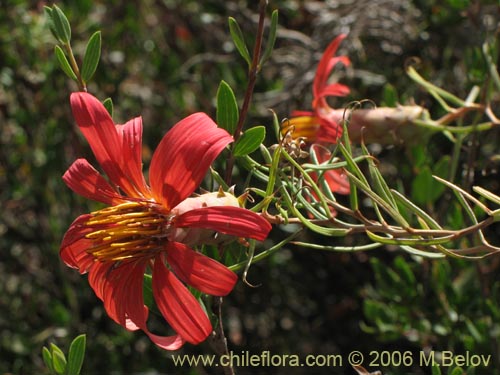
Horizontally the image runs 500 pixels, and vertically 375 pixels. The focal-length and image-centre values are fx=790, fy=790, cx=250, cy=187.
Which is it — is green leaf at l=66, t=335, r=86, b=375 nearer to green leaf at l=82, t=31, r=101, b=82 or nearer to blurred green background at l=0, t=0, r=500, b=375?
green leaf at l=82, t=31, r=101, b=82

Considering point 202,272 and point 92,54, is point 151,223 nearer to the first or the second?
point 202,272

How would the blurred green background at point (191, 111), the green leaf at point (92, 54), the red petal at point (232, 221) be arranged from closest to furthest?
the red petal at point (232, 221) → the green leaf at point (92, 54) → the blurred green background at point (191, 111)

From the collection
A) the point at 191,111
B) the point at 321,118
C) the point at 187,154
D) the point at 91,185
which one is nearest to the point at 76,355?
the point at 91,185

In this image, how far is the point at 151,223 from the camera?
96 cm

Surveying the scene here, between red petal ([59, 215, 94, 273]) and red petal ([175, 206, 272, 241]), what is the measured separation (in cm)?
16

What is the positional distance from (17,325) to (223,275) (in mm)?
1566

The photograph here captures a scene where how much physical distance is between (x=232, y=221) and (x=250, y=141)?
15 centimetres

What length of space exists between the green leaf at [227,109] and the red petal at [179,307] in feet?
0.68

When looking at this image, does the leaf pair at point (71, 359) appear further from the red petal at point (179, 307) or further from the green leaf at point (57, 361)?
the red petal at point (179, 307)

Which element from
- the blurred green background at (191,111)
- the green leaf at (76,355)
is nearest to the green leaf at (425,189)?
the blurred green background at (191,111)

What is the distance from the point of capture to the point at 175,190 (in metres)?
0.94

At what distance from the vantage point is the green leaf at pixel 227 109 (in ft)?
3.37

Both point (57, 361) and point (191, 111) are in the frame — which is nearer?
point (57, 361)

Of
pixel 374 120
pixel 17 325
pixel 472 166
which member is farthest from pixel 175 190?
pixel 17 325
